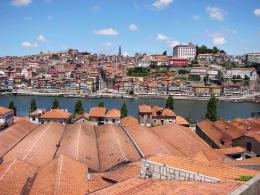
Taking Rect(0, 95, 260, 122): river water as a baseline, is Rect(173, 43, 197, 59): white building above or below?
above

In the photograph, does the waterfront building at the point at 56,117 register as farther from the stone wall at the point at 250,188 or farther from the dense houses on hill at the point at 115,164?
the stone wall at the point at 250,188

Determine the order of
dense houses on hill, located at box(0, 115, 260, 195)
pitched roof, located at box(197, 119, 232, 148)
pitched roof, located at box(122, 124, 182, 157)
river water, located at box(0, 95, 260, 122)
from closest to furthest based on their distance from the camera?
dense houses on hill, located at box(0, 115, 260, 195)
pitched roof, located at box(122, 124, 182, 157)
pitched roof, located at box(197, 119, 232, 148)
river water, located at box(0, 95, 260, 122)

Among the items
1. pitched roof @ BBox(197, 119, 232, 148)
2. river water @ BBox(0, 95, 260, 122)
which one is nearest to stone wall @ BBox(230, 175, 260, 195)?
pitched roof @ BBox(197, 119, 232, 148)

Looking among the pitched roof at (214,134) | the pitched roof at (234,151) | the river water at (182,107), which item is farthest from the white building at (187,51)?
the pitched roof at (234,151)

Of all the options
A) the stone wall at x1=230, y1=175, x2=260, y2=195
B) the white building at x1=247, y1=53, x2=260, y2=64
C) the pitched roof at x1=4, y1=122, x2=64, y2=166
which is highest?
the white building at x1=247, y1=53, x2=260, y2=64

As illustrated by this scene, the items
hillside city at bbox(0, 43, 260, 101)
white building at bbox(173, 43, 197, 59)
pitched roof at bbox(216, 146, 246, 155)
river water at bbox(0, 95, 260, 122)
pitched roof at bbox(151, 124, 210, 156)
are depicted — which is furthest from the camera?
white building at bbox(173, 43, 197, 59)

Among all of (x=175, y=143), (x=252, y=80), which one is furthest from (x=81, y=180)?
(x=252, y=80)

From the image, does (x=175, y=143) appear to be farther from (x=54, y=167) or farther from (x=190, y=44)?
(x=190, y=44)

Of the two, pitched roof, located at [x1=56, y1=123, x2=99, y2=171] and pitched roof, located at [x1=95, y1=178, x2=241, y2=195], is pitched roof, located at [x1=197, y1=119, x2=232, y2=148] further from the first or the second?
pitched roof, located at [x1=95, y1=178, x2=241, y2=195]

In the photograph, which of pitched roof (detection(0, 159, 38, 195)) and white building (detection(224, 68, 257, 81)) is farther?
white building (detection(224, 68, 257, 81))
